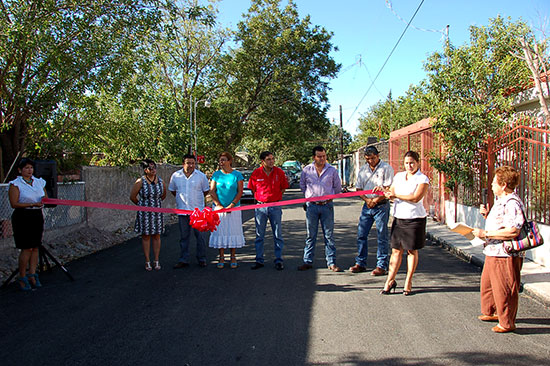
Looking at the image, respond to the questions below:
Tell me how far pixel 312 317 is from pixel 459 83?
26.9ft

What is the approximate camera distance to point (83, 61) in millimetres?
7836

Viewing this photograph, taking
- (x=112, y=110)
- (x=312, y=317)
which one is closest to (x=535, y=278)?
(x=312, y=317)

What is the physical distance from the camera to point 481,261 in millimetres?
6930

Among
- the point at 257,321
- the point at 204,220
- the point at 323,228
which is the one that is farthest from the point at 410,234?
the point at 204,220

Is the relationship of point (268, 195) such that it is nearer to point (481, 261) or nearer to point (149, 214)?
point (149, 214)

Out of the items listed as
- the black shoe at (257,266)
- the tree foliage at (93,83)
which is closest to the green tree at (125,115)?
the tree foliage at (93,83)

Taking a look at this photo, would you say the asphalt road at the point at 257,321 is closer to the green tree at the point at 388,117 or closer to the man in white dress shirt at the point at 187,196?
the man in white dress shirt at the point at 187,196

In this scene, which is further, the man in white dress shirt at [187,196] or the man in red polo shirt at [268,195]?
the man in white dress shirt at [187,196]

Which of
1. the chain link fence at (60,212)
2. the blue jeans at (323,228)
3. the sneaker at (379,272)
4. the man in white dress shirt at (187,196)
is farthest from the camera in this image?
the chain link fence at (60,212)

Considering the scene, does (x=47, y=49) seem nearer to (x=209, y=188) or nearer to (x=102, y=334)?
(x=209, y=188)

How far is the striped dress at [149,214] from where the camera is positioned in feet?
22.3

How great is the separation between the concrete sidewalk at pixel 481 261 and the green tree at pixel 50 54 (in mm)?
7755

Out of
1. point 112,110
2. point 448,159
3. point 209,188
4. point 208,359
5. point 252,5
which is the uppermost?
point 252,5

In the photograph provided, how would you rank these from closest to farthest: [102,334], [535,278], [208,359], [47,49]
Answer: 1. [208,359]
2. [102,334]
3. [535,278]
4. [47,49]
